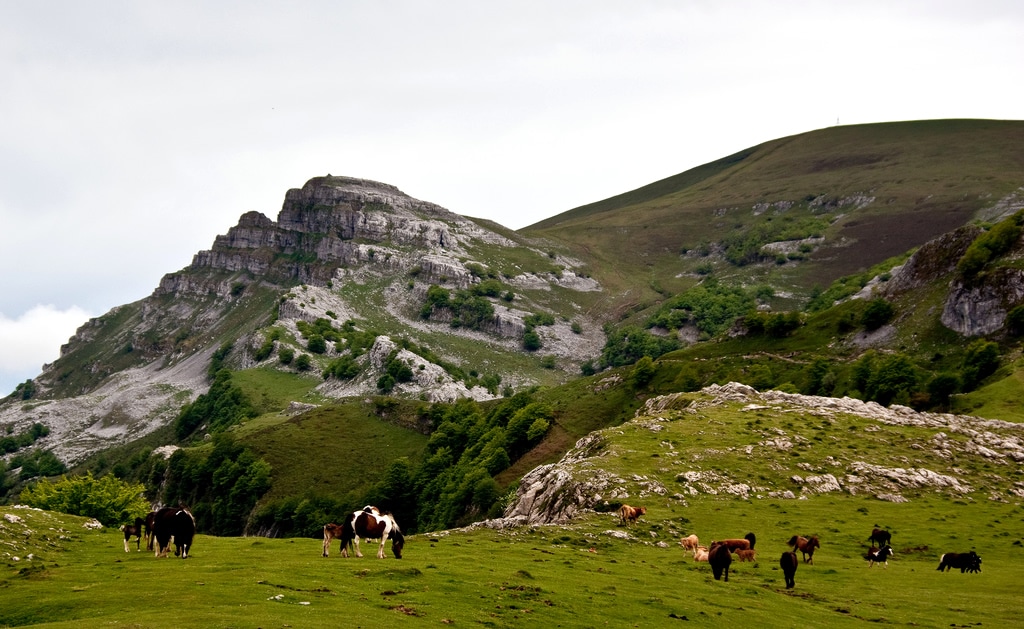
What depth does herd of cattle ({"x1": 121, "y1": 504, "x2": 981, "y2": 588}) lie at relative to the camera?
3438 cm

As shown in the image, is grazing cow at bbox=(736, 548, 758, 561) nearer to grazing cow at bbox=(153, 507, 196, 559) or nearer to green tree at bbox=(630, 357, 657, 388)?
grazing cow at bbox=(153, 507, 196, 559)

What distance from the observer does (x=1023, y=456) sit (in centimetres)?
6241

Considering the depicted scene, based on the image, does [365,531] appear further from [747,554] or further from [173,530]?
[747,554]

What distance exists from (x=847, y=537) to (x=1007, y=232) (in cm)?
10394

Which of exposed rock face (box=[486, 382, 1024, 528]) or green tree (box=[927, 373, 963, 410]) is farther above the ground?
green tree (box=[927, 373, 963, 410])

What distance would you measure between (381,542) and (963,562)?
3054 centimetres

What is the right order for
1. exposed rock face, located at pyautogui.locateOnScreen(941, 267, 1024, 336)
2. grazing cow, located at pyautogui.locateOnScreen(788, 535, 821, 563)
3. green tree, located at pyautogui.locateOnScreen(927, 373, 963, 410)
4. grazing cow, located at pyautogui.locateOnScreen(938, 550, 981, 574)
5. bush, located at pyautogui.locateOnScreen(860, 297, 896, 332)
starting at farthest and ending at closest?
bush, located at pyautogui.locateOnScreen(860, 297, 896, 332), exposed rock face, located at pyautogui.locateOnScreen(941, 267, 1024, 336), green tree, located at pyautogui.locateOnScreen(927, 373, 963, 410), grazing cow, located at pyautogui.locateOnScreen(788, 535, 821, 563), grazing cow, located at pyautogui.locateOnScreen(938, 550, 981, 574)

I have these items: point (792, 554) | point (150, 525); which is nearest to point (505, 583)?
point (792, 554)

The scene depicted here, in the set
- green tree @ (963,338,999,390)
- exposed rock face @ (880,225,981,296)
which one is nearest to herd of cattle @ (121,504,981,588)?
green tree @ (963,338,999,390)

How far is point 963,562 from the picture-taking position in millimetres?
41906

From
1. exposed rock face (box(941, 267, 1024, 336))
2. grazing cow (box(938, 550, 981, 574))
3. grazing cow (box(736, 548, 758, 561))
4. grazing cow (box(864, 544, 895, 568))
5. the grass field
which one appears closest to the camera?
the grass field

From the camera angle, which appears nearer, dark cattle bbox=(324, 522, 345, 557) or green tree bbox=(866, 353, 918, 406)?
dark cattle bbox=(324, 522, 345, 557)

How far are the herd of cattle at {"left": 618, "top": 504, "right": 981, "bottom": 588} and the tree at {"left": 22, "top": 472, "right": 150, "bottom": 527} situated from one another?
40613 millimetres

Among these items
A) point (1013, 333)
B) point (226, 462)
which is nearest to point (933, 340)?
point (1013, 333)
